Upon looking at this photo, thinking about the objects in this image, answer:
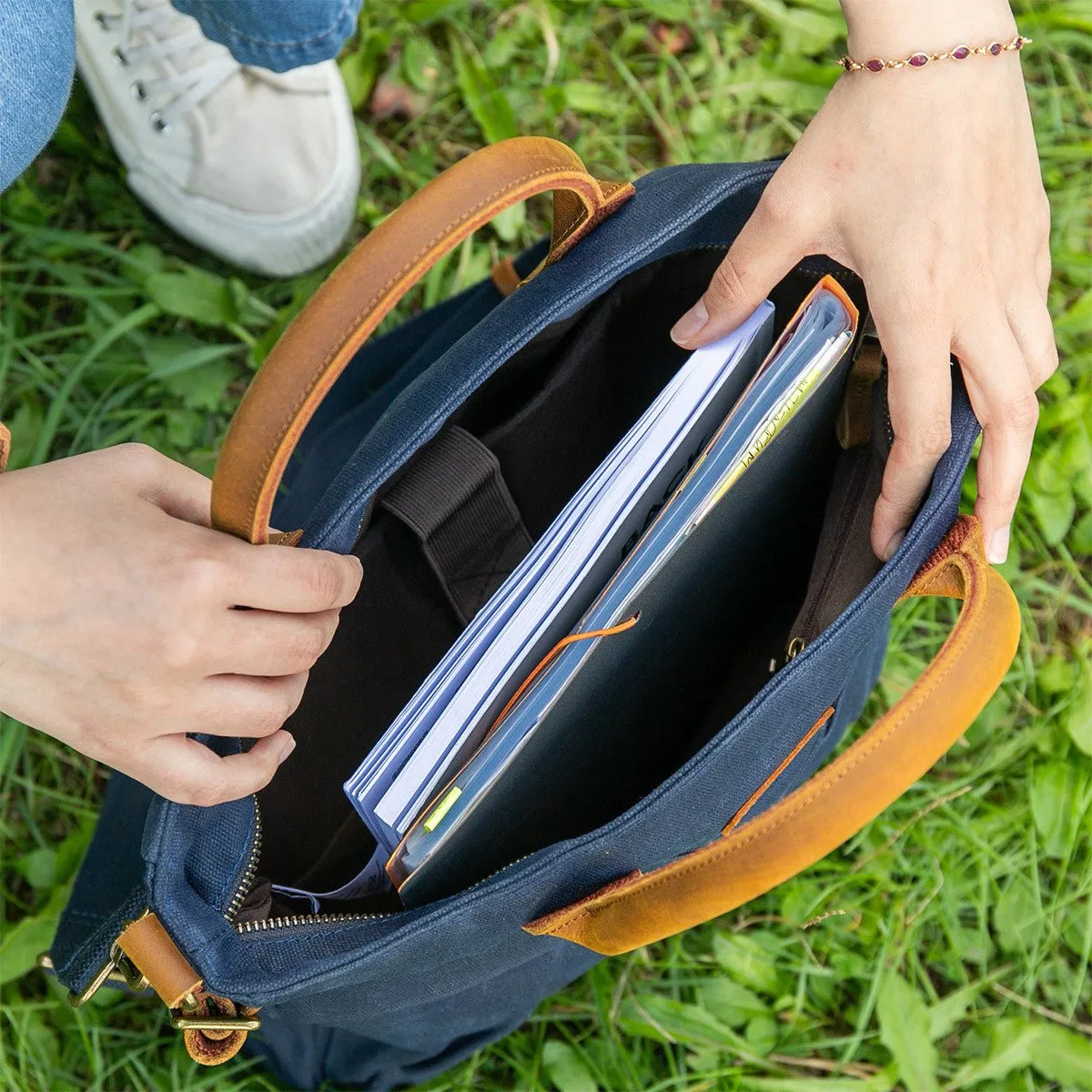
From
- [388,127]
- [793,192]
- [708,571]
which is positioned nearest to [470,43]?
[388,127]

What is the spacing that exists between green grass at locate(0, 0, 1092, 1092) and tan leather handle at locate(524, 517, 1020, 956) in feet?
1.90

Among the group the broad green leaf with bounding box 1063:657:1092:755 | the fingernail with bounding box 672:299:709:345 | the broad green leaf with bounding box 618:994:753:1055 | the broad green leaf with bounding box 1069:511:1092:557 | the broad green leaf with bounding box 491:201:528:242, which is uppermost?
the fingernail with bounding box 672:299:709:345

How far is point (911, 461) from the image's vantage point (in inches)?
36.6

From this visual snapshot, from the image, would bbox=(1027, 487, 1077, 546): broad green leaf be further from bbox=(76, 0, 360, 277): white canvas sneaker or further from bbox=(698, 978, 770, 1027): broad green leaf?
bbox=(76, 0, 360, 277): white canvas sneaker

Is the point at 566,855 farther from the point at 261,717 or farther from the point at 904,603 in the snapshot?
the point at 904,603

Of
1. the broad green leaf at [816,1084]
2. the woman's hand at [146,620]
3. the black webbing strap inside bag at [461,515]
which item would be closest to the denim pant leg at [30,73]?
the woman's hand at [146,620]

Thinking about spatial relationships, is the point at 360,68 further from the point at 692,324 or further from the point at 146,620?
the point at 146,620

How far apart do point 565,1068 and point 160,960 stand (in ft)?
2.48

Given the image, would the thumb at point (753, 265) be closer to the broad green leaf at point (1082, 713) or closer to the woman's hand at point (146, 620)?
the woman's hand at point (146, 620)

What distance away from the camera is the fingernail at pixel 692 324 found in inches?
37.9

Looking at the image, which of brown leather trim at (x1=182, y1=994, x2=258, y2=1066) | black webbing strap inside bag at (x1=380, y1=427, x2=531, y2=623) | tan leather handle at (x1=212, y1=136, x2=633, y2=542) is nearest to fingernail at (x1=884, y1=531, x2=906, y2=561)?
black webbing strap inside bag at (x1=380, y1=427, x2=531, y2=623)

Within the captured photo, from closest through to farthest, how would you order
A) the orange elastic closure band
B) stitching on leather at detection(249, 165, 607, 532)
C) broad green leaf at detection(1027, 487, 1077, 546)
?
stitching on leather at detection(249, 165, 607, 532)
the orange elastic closure band
broad green leaf at detection(1027, 487, 1077, 546)

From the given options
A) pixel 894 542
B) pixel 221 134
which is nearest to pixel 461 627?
pixel 894 542

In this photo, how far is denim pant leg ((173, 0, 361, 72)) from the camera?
3.78ft
